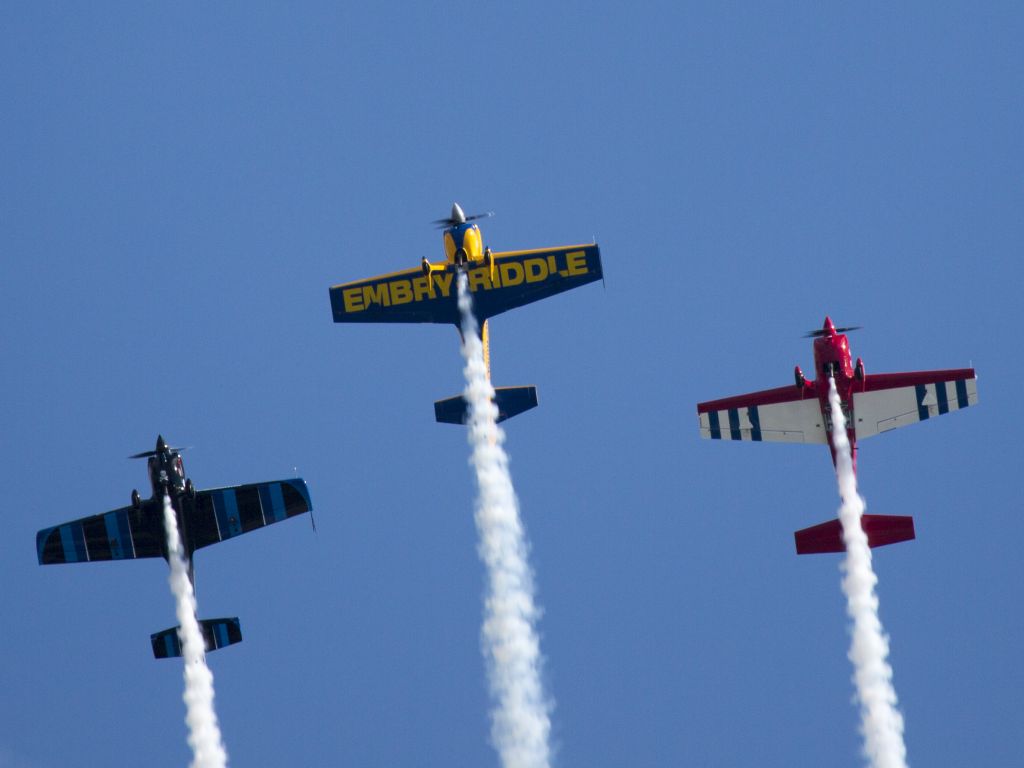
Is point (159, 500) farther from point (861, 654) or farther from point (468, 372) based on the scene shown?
point (861, 654)

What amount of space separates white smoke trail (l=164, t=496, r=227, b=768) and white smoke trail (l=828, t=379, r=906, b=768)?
16.9m

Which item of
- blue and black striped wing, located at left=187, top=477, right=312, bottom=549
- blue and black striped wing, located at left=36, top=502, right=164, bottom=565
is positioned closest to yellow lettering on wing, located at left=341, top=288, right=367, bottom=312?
blue and black striped wing, located at left=187, top=477, right=312, bottom=549

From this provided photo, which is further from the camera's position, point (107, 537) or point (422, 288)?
point (422, 288)

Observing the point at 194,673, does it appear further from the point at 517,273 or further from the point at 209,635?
the point at 517,273

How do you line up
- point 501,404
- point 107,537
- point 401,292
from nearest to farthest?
point 107,537, point 501,404, point 401,292

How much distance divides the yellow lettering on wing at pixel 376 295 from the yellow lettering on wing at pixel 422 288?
3.03ft

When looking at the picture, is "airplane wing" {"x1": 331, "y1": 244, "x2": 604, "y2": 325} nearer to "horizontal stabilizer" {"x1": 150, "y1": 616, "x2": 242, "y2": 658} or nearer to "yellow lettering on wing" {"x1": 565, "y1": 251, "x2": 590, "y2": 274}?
"yellow lettering on wing" {"x1": 565, "y1": 251, "x2": 590, "y2": 274}

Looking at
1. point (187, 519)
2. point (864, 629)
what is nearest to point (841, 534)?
→ point (864, 629)

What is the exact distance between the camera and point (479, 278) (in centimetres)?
7562

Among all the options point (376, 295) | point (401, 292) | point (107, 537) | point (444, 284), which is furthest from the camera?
point (376, 295)

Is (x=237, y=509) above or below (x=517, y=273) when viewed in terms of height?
below

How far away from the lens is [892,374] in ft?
230

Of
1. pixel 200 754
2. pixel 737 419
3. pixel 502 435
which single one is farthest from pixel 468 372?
pixel 200 754

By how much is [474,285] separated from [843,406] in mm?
11787
